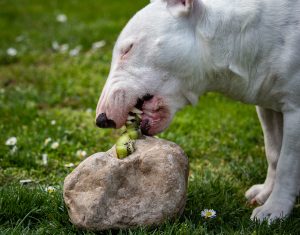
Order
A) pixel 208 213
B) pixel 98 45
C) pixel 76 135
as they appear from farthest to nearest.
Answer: pixel 98 45 < pixel 76 135 < pixel 208 213

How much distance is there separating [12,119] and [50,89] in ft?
3.17

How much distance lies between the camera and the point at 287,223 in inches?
137

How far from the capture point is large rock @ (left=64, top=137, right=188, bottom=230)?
318 cm

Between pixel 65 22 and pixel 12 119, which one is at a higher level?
pixel 12 119

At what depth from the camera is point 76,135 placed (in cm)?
508

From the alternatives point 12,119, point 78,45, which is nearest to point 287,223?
point 12,119

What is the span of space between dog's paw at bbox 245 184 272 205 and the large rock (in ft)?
2.77

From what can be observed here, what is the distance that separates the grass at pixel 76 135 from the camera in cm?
348

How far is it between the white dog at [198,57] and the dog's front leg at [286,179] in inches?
1.0

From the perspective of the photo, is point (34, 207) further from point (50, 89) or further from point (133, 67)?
point (50, 89)

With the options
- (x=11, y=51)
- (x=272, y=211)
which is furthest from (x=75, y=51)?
(x=272, y=211)

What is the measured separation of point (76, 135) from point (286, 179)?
207 cm

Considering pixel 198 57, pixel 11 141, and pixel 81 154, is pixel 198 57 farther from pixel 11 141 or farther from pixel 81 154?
pixel 11 141

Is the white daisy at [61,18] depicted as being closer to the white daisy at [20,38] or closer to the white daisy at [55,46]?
the white daisy at [20,38]
